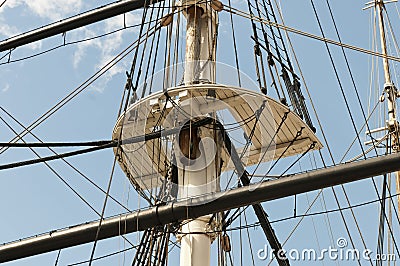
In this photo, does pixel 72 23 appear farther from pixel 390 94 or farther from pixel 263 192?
pixel 390 94

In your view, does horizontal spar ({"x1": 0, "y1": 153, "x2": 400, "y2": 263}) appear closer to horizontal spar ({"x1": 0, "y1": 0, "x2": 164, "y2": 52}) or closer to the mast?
horizontal spar ({"x1": 0, "y1": 0, "x2": 164, "y2": 52})

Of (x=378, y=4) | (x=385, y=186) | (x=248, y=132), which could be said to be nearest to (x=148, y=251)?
(x=248, y=132)

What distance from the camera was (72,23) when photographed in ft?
31.1

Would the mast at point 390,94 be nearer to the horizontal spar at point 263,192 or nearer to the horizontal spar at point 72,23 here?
the horizontal spar at point 72,23

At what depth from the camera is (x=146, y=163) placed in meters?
6.71

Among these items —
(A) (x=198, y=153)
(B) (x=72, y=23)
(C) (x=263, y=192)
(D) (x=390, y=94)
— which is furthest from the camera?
(D) (x=390, y=94)

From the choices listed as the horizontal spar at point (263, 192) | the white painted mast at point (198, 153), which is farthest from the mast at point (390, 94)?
the horizontal spar at point (263, 192)

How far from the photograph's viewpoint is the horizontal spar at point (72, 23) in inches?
362

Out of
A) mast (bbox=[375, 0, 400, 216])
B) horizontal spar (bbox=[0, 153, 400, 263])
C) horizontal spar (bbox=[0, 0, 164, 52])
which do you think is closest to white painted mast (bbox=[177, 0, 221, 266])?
horizontal spar (bbox=[0, 153, 400, 263])

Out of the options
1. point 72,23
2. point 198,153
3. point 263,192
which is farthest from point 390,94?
point 263,192

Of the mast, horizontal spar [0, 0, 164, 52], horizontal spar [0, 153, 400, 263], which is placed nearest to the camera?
horizontal spar [0, 153, 400, 263]

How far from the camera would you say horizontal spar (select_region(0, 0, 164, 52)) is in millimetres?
9195

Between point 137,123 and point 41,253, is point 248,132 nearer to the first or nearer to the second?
point 137,123

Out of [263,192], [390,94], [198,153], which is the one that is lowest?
[263,192]
